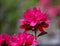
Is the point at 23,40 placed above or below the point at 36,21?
below

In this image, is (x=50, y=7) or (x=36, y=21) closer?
(x=36, y=21)

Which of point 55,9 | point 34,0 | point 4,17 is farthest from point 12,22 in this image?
point 55,9

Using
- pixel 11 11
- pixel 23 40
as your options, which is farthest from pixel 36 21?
pixel 11 11

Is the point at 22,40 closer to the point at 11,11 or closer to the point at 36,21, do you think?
the point at 36,21

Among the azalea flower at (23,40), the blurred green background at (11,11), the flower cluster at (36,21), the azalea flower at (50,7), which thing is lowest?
the azalea flower at (23,40)

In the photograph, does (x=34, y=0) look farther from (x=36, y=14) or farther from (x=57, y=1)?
(x=36, y=14)

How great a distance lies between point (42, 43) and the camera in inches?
163

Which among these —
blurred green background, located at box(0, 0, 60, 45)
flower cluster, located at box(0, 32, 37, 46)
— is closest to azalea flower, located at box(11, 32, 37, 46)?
flower cluster, located at box(0, 32, 37, 46)

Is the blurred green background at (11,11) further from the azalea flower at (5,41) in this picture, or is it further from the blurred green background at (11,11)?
the azalea flower at (5,41)

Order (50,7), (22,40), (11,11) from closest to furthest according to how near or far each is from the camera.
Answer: (22,40), (50,7), (11,11)

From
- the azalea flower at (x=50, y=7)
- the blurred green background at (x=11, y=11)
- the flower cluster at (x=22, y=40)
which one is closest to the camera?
the flower cluster at (x=22, y=40)

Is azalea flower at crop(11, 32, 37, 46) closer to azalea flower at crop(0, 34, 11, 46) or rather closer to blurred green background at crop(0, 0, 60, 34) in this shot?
azalea flower at crop(0, 34, 11, 46)

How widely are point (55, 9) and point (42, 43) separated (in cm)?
160

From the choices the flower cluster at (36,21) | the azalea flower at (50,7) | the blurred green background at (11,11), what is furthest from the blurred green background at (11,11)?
the flower cluster at (36,21)
